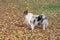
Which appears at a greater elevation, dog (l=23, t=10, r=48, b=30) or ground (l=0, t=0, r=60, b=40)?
dog (l=23, t=10, r=48, b=30)

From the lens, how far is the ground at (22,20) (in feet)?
34.4

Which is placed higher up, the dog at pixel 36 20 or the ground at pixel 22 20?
the dog at pixel 36 20

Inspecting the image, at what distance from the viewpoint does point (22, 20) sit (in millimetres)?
13242

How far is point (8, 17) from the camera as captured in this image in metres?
13.8

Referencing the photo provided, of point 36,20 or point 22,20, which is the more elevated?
point 36,20

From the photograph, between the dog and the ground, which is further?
the dog

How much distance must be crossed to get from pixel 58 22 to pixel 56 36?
246 centimetres

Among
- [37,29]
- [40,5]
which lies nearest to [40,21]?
[37,29]

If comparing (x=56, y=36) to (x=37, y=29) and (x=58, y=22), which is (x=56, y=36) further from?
(x=58, y=22)

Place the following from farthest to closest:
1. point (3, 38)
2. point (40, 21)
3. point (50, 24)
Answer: point (50, 24) → point (40, 21) → point (3, 38)

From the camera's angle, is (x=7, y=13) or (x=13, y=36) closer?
(x=13, y=36)

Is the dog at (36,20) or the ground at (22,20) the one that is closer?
the ground at (22,20)

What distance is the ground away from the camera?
1049 centimetres

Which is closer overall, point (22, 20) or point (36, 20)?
point (36, 20)
